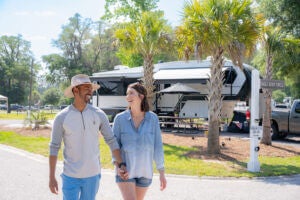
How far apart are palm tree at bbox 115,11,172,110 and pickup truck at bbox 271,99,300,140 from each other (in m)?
5.38

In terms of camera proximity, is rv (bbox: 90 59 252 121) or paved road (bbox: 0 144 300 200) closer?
paved road (bbox: 0 144 300 200)

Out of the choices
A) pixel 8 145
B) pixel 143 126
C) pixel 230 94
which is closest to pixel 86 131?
pixel 143 126

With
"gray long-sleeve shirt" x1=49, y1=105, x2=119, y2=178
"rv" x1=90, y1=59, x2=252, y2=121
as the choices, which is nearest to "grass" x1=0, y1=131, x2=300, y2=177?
"gray long-sleeve shirt" x1=49, y1=105, x2=119, y2=178

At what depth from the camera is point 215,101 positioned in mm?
11000

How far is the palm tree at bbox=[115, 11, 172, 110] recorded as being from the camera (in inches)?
589

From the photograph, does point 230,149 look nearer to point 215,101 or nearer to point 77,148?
point 215,101

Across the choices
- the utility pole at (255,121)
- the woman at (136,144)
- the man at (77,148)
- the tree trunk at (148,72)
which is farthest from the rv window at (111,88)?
the man at (77,148)

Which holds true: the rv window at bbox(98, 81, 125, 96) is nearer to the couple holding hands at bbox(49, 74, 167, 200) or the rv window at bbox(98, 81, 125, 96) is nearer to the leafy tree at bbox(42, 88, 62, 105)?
the couple holding hands at bbox(49, 74, 167, 200)

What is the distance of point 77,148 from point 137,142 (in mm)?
598

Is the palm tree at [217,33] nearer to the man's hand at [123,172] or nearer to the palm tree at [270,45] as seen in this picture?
the palm tree at [270,45]

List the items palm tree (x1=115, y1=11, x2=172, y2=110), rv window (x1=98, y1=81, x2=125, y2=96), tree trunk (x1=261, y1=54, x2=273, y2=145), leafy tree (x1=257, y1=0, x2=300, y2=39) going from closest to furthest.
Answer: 1. tree trunk (x1=261, y1=54, x2=273, y2=145)
2. palm tree (x1=115, y1=11, x2=172, y2=110)
3. leafy tree (x1=257, y1=0, x2=300, y2=39)
4. rv window (x1=98, y1=81, x2=125, y2=96)

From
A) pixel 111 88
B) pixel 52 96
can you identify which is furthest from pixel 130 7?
pixel 52 96

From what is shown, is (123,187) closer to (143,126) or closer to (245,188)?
(143,126)

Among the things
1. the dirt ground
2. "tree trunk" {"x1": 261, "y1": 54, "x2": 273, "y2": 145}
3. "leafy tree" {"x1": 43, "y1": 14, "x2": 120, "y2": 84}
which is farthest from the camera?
"leafy tree" {"x1": 43, "y1": 14, "x2": 120, "y2": 84}
